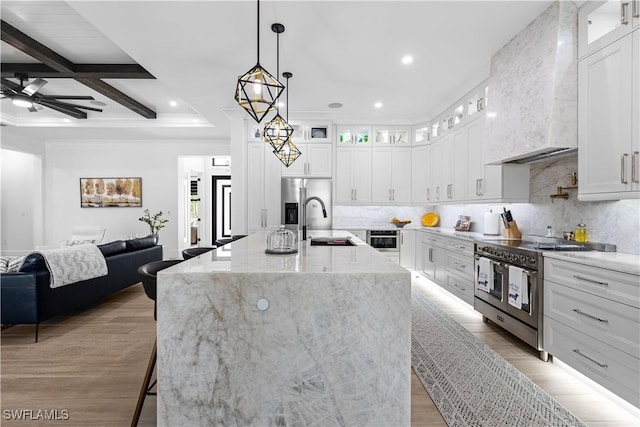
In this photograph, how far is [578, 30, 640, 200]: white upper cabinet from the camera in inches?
84.0

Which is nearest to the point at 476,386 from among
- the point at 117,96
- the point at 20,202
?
the point at 117,96

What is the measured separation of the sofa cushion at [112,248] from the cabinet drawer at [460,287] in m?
4.44

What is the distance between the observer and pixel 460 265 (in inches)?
158

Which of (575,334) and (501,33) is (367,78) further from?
(575,334)

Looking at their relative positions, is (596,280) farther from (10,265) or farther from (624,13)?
(10,265)

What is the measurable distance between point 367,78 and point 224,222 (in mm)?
6150

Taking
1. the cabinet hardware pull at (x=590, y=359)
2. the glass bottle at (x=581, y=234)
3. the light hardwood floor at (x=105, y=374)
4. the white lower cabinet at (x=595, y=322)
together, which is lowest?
the light hardwood floor at (x=105, y=374)

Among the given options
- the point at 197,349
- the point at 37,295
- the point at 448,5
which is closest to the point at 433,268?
the point at 448,5

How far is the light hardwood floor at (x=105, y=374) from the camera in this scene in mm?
1980

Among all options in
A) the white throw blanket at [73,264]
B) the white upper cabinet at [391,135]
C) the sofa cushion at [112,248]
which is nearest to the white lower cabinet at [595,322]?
the white upper cabinet at [391,135]

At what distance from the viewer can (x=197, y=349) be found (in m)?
1.38

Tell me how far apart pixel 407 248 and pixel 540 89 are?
10.9 feet

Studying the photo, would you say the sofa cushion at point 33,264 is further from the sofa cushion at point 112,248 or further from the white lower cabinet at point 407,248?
the white lower cabinet at point 407,248

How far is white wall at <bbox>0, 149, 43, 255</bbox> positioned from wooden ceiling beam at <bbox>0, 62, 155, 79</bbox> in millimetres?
4200
